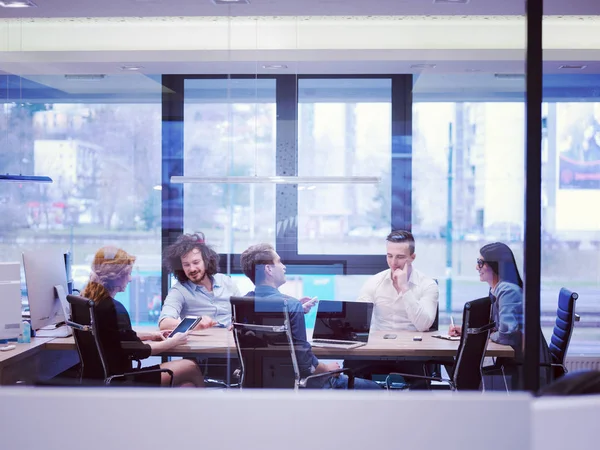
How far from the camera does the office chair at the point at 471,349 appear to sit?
4188 millimetres

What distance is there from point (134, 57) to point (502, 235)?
4628 mm

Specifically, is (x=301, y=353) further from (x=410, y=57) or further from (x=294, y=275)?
(x=410, y=57)

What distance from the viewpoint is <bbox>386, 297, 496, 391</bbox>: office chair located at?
165 inches

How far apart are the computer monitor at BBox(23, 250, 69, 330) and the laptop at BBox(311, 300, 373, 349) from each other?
2164mm

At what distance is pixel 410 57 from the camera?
6148 millimetres

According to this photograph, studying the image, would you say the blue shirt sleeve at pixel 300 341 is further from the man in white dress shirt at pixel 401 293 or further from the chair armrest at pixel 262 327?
the man in white dress shirt at pixel 401 293

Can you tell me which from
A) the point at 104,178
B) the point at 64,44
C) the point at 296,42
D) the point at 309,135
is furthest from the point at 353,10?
the point at 104,178

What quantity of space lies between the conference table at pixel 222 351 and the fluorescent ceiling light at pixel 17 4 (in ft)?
8.51

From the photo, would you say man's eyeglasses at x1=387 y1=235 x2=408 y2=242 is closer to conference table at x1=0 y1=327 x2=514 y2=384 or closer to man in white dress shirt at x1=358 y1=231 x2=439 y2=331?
man in white dress shirt at x1=358 y1=231 x2=439 y2=331

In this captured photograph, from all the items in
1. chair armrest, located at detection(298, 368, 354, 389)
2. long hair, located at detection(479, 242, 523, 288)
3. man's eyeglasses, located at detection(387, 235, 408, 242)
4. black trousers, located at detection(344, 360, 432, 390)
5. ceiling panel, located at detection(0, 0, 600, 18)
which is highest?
ceiling panel, located at detection(0, 0, 600, 18)

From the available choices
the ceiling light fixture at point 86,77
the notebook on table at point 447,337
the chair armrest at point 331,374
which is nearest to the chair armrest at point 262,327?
the chair armrest at point 331,374

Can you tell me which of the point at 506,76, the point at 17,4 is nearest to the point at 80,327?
the point at 17,4

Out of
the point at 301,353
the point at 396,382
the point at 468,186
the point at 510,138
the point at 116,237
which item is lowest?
the point at 396,382

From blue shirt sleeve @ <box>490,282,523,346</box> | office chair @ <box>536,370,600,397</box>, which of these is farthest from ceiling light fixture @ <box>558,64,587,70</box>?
office chair @ <box>536,370,600,397</box>
